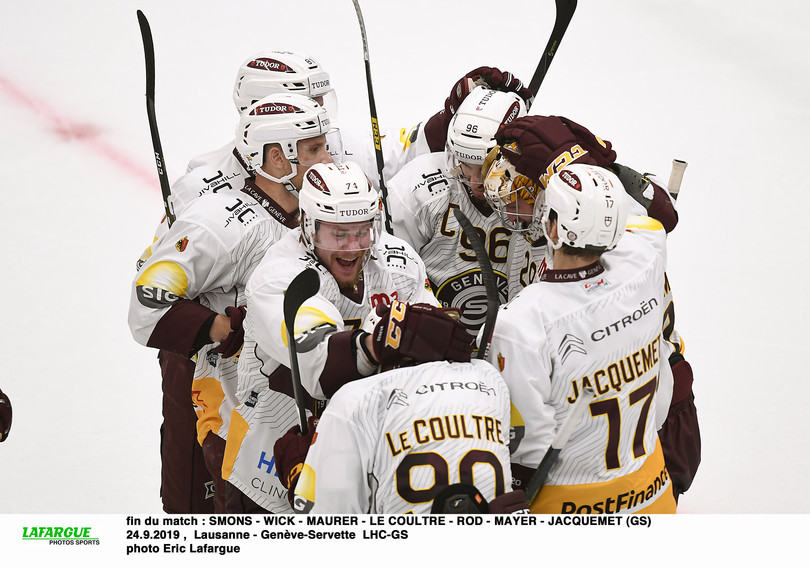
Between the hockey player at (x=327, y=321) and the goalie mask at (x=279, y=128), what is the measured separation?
0.41m

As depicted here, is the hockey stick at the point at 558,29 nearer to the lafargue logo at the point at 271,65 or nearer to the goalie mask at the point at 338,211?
the lafargue logo at the point at 271,65

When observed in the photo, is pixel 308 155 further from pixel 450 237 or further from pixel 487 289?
pixel 487 289

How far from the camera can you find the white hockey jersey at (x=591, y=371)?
2439 mm

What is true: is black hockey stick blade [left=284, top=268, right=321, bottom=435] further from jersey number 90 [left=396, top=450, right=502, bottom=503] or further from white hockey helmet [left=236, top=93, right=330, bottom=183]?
white hockey helmet [left=236, top=93, right=330, bottom=183]

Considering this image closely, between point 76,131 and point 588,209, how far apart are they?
5157 millimetres

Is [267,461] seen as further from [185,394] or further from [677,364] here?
[677,364]

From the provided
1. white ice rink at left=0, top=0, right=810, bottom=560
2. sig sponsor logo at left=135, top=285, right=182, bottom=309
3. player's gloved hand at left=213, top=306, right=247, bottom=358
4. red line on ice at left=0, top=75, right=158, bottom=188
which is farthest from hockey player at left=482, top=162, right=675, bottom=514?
red line on ice at left=0, top=75, right=158, bottom=188

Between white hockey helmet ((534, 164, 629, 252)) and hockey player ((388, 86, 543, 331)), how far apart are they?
865 millimetres

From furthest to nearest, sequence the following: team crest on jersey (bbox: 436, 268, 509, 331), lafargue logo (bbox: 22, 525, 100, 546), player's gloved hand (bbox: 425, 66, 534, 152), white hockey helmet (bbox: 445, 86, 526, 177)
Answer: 1. player's gloved hand (bbox: 425, 66, 534, 152)
2. team crest on jersey (bbox: 436, 268, 509, 331)
3. white hockey helmet (bbox: 445, 86, 526, 177)
4. lafargue logo (bbox: 22, 525, 100, 546)

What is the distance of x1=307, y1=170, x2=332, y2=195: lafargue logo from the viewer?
107 inches

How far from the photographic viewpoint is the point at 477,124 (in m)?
3.36

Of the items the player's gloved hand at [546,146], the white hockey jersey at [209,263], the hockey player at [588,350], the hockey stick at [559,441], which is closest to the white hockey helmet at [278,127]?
the white hockey jersey at [209,263]

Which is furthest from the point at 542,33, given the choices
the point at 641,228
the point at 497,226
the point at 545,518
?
the point at 545,518

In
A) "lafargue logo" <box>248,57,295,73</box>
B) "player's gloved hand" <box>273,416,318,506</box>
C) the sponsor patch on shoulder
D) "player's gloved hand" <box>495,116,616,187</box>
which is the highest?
"lafargue logo" <box>248,57,295,73</box>
